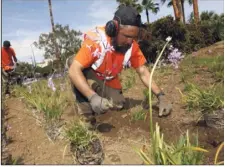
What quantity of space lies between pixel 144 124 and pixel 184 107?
930 millimetres

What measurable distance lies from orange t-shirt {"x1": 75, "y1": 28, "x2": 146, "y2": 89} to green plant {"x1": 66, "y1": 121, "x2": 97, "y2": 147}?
109 cm

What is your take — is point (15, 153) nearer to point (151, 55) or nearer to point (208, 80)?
point (208, 80)

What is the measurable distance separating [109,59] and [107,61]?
0.24 feet

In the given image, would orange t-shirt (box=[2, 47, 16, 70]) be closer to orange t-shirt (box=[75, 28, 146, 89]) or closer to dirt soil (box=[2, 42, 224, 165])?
dirt soil (box=[2, 42, 224, 165])

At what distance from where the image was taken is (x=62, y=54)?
189 inches

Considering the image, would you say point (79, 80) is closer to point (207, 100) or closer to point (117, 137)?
point (117, 137)

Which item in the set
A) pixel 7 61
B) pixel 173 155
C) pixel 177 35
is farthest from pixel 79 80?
pixel 177 35

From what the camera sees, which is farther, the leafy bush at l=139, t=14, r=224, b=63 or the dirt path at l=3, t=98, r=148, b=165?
the leafy bush at l=139, t=14, r=224, b=63

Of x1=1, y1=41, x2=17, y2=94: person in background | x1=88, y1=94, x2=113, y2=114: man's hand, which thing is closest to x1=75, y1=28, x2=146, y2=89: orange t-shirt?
x1=88, y1=94, x2=113, y2=114: man's hand

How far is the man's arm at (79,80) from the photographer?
3.77 metres

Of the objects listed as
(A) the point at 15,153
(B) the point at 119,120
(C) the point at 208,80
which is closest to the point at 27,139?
(A) the point at 15,153

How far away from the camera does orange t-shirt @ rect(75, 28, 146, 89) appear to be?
Result: 3969 millimetres

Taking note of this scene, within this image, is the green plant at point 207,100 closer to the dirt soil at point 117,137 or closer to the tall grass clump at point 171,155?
the dirt soil at point 117,137

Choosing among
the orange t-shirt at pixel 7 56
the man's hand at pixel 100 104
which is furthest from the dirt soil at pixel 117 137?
the orange t-shirt at pixel 7 56
